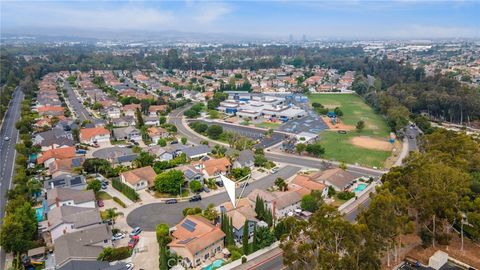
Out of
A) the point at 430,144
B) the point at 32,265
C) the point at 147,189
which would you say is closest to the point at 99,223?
the point at 32,265

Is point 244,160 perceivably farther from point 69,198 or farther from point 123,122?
point 123,122

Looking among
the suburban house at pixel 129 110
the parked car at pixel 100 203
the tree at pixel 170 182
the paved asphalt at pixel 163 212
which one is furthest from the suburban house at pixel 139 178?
the suburban house at pixel 129 110

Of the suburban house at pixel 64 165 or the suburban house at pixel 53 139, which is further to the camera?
the suburban house at pixel 53 139

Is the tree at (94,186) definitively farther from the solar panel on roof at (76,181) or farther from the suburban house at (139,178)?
the suburban house at (139,178)

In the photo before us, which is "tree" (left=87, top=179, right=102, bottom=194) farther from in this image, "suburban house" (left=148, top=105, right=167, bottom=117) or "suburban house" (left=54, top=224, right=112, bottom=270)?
"suburban house" (left=148, top=105, right=167, bottom=117)

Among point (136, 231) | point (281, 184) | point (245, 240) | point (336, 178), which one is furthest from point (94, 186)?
point (336, 178)

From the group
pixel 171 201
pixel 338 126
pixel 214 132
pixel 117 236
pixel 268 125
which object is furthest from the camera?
pixel 268 125
